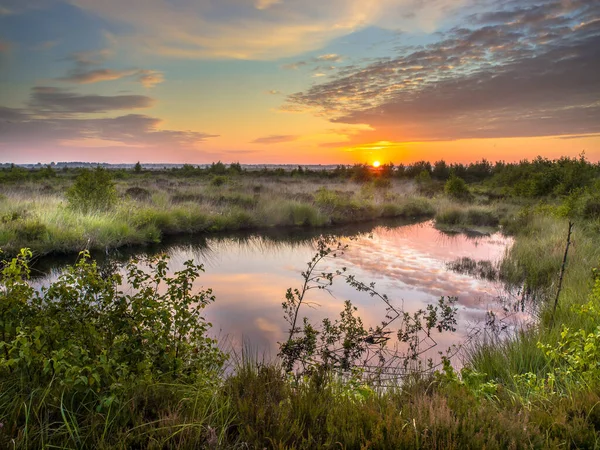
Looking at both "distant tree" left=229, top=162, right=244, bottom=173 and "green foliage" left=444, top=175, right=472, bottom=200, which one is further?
"distant tree" left=229, top=162, right=244, bottom=173

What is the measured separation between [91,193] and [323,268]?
10929mm

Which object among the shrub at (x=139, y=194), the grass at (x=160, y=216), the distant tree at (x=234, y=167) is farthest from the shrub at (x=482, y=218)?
the distant tree at (x=234, y=167)

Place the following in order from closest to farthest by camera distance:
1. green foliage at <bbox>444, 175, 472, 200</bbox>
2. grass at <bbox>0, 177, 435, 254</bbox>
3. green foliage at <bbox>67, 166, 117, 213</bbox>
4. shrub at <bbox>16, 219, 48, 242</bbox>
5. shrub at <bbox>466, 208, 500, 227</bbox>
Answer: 1. shrub at <bbox>16, 219, 48, 242</bbox>
2. grass at <bbox>0, 177, 435, 254</bbox>
3. green foliage at <bbox>67, 166, 117, 213</bbox>
4. shrub at <bbox>466, 208, 500, 227</bbox>
5. green foliage at <bbox>444, 175, 472, 200</bbox>

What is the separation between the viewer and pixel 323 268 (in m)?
12.3

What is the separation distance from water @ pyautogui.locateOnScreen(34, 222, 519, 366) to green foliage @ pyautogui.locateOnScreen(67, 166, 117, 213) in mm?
3680

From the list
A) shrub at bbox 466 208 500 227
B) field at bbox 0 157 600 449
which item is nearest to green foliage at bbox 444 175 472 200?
shrub at bbox 466 208 500 227

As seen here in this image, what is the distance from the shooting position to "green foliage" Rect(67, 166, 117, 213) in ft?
53.8

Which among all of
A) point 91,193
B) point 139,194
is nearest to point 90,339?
point 91,193

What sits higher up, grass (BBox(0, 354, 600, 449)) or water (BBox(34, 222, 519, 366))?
grass (BBox(0, 354, 600, 449))

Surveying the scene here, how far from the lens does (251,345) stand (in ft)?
22.7

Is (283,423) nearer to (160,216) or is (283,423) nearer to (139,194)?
(160,216)

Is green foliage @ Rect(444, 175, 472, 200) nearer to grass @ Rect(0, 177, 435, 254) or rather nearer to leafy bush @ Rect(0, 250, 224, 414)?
grass @ Rect(0, 177, 435, 254)

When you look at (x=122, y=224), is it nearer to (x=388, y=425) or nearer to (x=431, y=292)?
(x=431, y=292)

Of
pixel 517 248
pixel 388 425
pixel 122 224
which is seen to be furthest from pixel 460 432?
pixel 122 224
